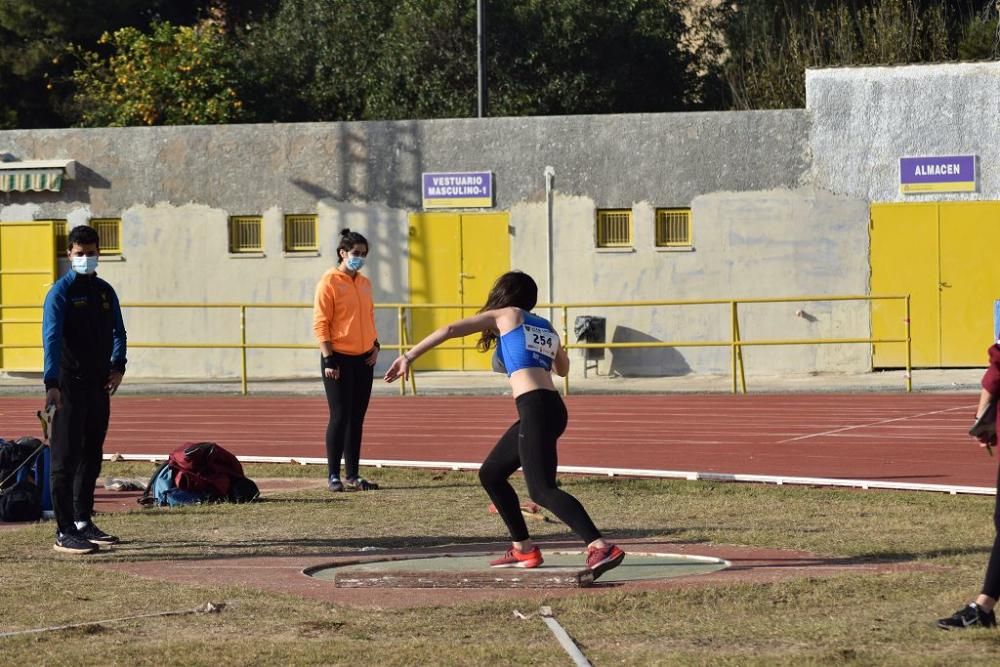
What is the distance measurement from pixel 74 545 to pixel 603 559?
11.0 ft

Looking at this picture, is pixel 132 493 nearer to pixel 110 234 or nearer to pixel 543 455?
pixel 543 455

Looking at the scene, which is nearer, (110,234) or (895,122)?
(895,122)

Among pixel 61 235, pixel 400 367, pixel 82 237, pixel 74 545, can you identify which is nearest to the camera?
pixel 400 367

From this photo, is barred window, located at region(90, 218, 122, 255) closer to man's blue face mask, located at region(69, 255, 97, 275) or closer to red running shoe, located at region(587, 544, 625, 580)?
man's blue face mask, located at region(69, 255, 97, 275)

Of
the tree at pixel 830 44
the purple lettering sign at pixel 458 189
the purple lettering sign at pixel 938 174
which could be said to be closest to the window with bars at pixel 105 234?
the purple lettering sign at pixel 458 189

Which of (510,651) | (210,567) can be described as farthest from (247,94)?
(510,651)

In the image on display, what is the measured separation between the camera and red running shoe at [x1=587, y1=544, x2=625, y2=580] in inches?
336

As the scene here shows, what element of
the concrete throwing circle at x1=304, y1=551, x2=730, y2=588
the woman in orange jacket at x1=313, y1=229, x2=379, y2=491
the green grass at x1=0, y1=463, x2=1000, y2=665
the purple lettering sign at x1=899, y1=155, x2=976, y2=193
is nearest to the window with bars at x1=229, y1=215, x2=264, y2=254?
the purple lettering sign at x1=899, y1=155, x2=976, y2=193

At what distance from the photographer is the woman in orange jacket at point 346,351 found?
13047 millimetres

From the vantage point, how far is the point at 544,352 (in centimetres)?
887

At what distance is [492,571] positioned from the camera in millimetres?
8789

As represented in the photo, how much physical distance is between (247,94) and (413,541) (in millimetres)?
25408

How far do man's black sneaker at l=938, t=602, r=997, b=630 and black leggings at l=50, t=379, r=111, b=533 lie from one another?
5.06 meters

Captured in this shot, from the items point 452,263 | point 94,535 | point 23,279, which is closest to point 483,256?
point 452,263
